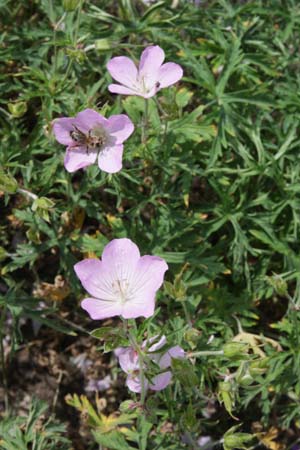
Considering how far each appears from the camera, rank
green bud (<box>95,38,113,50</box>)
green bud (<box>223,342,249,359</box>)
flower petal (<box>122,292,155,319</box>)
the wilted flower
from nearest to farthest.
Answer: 1. flower petal (<box>122,292,155,319</box>)
2. green bud (<box>223,342,249,359</box>)
3. green bud (<box>95,38,113,50</box>)
4. the wilted flower

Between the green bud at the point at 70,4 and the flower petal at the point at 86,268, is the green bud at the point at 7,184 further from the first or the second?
the green bud at the point at 70,4

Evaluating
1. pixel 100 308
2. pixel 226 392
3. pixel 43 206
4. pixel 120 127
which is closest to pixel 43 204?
pixel 43 206

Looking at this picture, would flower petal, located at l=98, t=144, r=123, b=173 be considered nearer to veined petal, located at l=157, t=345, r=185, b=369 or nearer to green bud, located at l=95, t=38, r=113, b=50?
green bud, located at l=95, t=38, r=113, b=50

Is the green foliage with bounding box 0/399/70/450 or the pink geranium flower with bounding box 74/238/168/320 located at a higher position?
the pink geranium flower with bounding box 74/238/168/320

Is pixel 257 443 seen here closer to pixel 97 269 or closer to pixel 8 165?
pixel 97 269

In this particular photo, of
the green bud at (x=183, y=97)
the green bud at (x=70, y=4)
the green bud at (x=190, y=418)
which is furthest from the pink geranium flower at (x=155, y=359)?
the green bud at (x=70, y=4)

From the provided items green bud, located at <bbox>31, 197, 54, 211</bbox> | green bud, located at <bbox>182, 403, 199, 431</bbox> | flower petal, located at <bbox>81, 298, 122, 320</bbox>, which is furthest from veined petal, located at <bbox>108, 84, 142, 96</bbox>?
green bud, located at <bbox>182, 403, 199, 431</bbox>

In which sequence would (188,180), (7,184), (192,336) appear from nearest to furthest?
(192,336), (7,184), (188,180)

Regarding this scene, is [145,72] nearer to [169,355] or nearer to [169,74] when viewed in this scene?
[169,74]

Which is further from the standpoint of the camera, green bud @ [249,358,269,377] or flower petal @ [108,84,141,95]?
Answer: flower petal @ [108,84,141,95]
